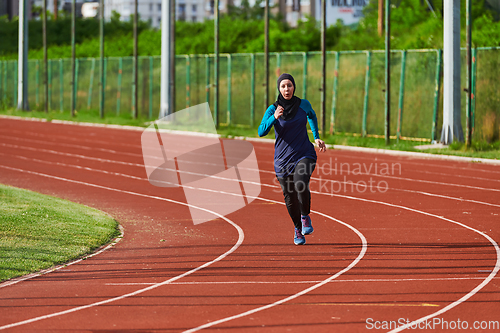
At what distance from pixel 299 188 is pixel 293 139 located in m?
0.63

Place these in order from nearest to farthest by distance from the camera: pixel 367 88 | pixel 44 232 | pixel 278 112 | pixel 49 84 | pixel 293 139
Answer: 1. pixel 278 112
2. pixel 293 139
3. pixel 44 232
4. pixel 367 88
5. pixel 49 84

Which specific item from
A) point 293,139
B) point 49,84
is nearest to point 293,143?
point 293,139

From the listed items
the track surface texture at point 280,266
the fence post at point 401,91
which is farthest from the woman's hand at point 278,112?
the fence post at point 401,91

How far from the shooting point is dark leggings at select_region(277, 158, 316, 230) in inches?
390

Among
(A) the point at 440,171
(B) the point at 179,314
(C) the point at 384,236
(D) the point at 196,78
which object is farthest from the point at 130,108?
(B) the point at 179,314

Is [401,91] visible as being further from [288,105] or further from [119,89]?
[119,89]

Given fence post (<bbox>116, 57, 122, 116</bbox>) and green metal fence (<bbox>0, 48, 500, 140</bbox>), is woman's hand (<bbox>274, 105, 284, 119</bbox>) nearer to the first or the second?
green metal fence (<bbox>0, 48, 500, 140</bbox>)

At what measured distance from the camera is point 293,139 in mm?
9953

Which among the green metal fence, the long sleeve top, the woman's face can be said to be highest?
the green metal fence

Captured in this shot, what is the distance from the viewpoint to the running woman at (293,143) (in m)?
9.71

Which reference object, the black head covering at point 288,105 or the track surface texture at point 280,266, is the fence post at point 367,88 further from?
the black head covering at point 288,105

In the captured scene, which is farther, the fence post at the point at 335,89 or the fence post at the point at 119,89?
the fence post at the point at 119,89

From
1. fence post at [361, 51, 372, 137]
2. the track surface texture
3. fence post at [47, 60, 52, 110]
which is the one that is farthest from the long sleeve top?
fence post at [47, 60, 52, 110]

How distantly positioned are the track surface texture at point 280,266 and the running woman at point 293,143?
69 cm
